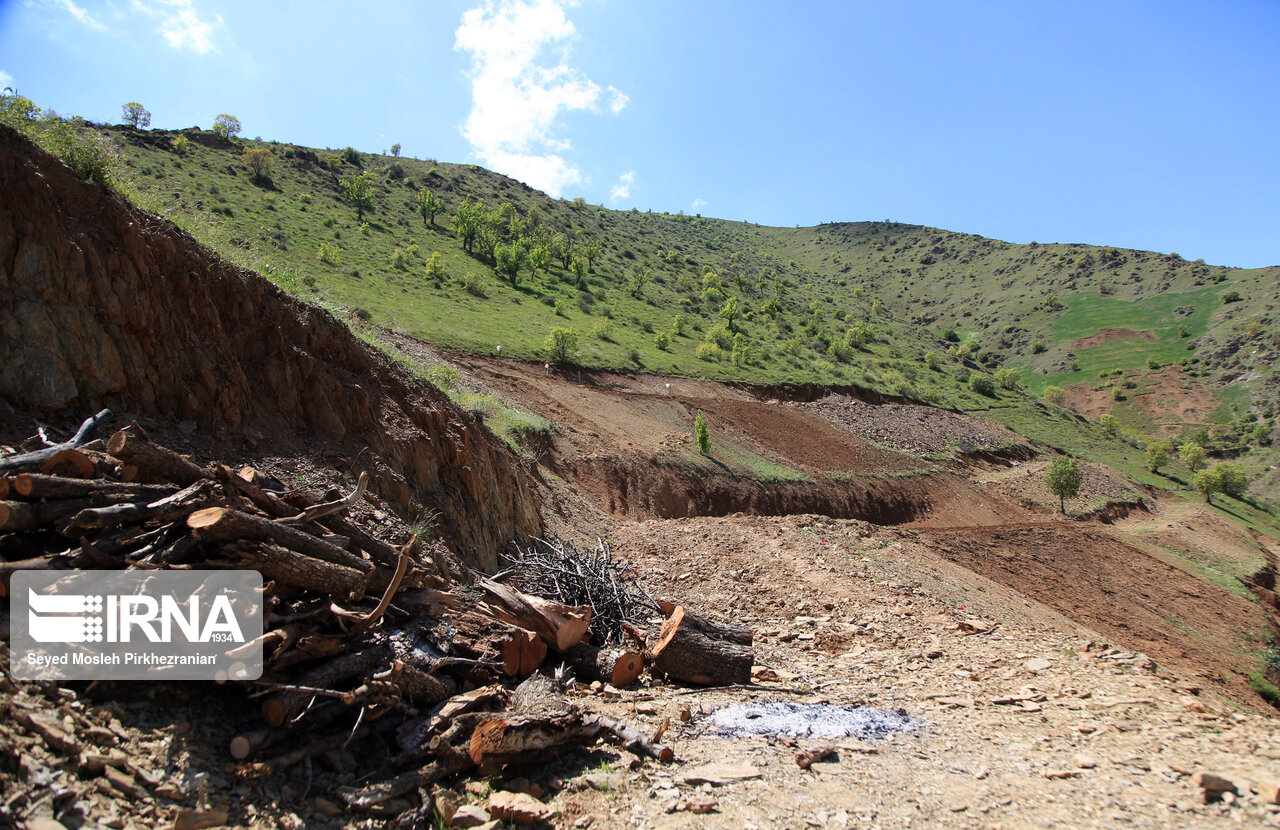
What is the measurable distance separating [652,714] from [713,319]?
55.9 meters

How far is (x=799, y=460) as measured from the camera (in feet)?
101

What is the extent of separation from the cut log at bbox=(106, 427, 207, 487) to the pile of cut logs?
12 mm

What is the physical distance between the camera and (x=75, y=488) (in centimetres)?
411

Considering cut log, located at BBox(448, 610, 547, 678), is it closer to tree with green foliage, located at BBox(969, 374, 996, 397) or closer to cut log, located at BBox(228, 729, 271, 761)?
cut log, located at BBox(228, 729, 271, 761)

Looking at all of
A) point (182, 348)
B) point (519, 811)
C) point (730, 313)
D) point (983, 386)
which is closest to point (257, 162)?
point (730, 313)

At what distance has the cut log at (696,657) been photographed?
7328 mm

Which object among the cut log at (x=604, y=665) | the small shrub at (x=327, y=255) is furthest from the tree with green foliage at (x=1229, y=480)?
the small shrub at (x=327, y=255)

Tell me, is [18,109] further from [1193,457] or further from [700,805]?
[1193,457]

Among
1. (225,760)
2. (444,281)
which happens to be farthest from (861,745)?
(444,281)

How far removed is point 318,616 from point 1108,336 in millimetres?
111237

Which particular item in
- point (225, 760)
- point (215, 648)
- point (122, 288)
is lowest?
point (225, 760)

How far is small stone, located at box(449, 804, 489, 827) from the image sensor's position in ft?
13.1

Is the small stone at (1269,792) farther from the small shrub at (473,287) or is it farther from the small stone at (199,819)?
the small shrub at (473,287)

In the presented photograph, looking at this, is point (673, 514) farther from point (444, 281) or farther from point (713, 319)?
point (713, 319)
